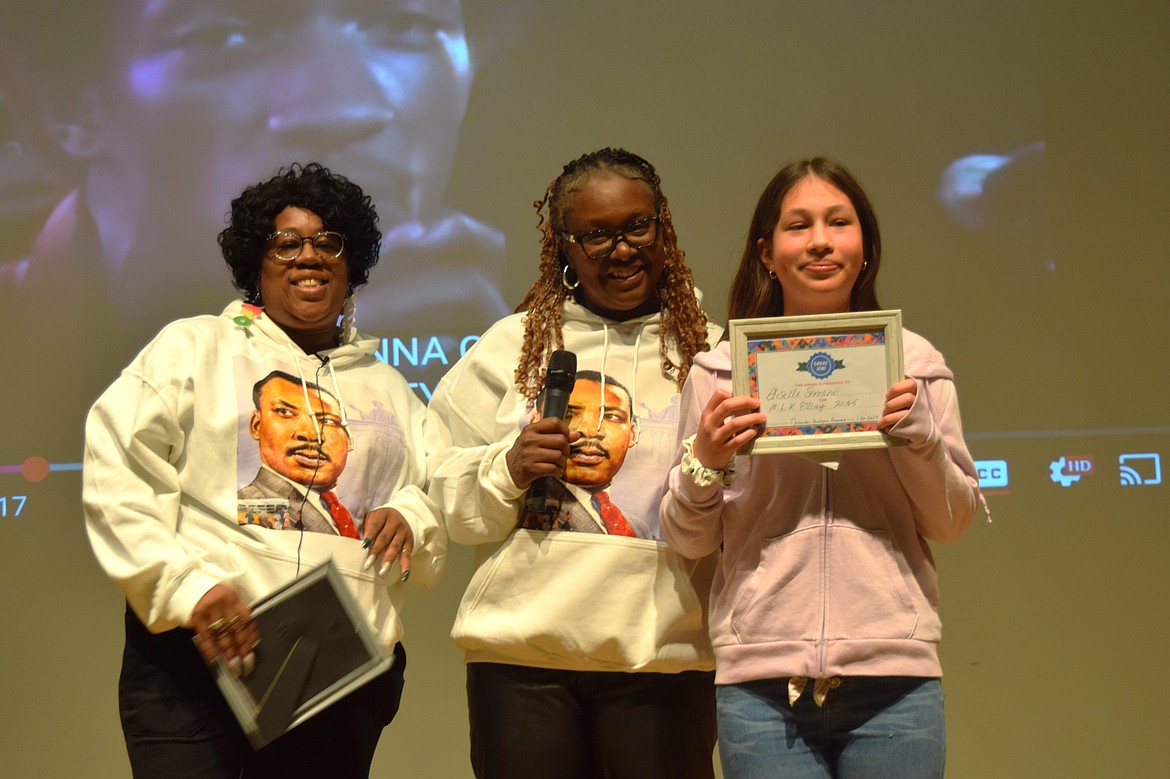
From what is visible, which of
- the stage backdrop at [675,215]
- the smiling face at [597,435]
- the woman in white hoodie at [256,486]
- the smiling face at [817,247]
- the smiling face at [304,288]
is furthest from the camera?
the stage backdrop at [675,215]

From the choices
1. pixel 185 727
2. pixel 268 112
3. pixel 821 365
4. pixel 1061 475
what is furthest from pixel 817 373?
pixel 268 112

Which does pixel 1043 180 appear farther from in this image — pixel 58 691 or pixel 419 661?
pixel 58 691

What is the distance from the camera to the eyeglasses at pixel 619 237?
2.25 meters

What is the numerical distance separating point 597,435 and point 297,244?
79 cm

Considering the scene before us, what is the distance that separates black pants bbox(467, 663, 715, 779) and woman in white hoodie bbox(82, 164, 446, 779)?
11.0 inches

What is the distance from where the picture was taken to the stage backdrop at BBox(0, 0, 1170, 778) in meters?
3.62

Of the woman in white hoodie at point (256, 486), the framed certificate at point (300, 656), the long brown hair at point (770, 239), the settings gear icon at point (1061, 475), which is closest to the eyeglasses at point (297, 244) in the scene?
the woman in white hoodie at point (256, 486)

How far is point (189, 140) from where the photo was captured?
3736 millimetres

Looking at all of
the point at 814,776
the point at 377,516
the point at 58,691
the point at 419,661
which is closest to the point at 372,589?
the point at 377,516

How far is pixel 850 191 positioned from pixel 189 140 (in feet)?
8.29

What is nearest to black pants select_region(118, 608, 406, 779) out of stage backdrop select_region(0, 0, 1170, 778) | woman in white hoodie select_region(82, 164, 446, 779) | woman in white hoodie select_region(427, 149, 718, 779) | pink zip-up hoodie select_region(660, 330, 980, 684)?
woman in white hoodie select_region(82, 164, 446, 779)

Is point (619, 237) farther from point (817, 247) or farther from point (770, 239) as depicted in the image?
point (817, 247)

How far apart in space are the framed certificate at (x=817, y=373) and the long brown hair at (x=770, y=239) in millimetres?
277

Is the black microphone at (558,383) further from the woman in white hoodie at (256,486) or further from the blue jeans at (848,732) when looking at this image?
the blue jeans at (848,732)
